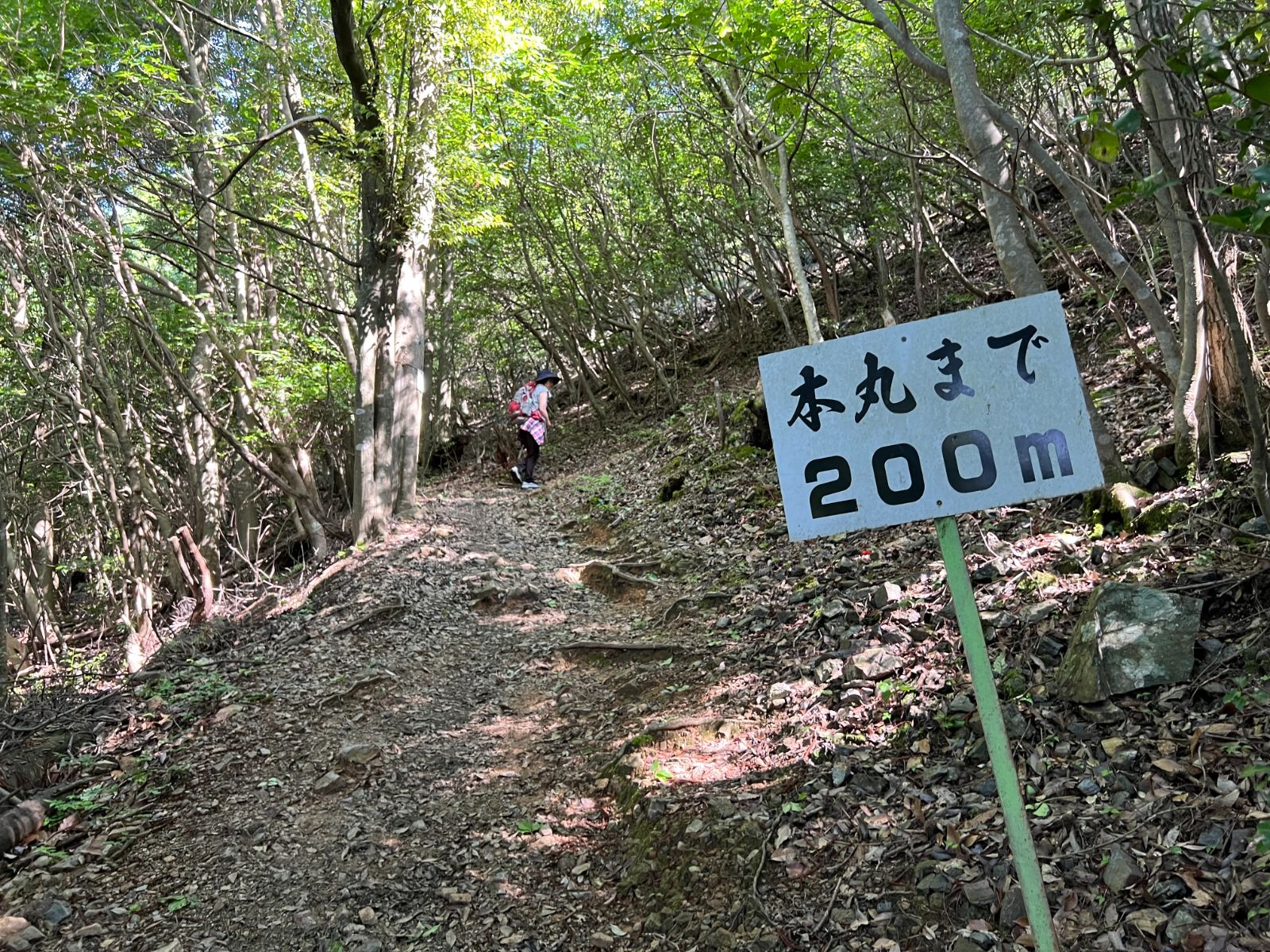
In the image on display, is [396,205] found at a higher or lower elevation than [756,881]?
higher

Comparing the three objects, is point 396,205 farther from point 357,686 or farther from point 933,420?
point 933,420

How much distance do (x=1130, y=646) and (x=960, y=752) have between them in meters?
0.81

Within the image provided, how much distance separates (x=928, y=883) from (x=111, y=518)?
802cm

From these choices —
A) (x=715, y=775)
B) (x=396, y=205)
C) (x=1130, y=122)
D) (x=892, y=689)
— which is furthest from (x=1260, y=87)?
(x=396, y=205)

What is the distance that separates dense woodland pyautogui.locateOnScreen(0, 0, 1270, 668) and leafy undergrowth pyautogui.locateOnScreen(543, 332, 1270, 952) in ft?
2.23

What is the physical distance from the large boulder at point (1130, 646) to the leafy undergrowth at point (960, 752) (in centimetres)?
6

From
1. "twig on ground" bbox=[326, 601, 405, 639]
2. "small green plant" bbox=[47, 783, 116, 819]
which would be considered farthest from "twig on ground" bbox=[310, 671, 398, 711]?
"small green plant" bbox=[47, 783, 116, 819]

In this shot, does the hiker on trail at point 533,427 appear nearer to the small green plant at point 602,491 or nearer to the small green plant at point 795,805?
the small green plant at point 602,491

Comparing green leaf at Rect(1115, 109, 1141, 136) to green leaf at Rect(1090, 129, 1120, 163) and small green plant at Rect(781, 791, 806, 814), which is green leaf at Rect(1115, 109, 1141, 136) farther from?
small green plant at Rect(781, 791, 806, 814)

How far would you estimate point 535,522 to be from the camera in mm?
9961

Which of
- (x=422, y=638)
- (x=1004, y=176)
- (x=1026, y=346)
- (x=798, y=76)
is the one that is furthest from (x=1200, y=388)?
(x=422, y=638)

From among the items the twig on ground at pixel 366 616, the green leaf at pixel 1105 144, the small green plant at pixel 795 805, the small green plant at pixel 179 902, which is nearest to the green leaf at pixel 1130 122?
the green leaf at pixel 1105 144

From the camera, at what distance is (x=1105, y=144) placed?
1998 mm

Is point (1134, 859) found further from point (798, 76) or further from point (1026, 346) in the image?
point (798, 76)
